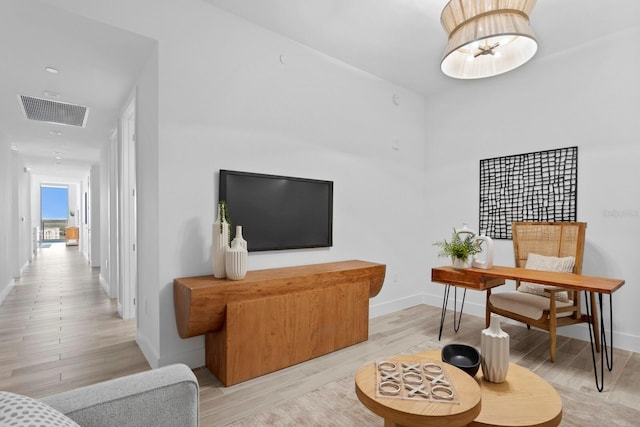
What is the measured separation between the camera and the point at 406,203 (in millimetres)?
4480

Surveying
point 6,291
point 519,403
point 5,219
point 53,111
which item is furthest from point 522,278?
point 5,219

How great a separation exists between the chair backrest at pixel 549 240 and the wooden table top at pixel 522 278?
0.33 meters

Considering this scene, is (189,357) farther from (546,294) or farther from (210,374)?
(546,294)

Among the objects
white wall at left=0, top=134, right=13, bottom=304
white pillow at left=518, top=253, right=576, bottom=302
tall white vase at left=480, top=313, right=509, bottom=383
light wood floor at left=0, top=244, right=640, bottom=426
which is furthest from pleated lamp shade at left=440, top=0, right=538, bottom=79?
white wall at left=0, top=134, right=13, bottom=304

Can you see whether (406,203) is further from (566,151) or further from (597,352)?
(597,352)

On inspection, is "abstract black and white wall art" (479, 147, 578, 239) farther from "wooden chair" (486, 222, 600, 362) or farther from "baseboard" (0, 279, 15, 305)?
"baseboard" (0, 279, 15, 305)

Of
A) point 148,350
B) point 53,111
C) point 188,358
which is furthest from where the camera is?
point 53,111

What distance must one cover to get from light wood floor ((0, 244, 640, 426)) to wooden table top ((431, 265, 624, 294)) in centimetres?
60

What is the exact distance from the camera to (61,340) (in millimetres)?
3256

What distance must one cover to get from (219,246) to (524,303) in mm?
2568

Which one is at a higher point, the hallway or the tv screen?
the tv screen

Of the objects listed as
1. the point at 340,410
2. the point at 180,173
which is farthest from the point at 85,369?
the point at 340,410

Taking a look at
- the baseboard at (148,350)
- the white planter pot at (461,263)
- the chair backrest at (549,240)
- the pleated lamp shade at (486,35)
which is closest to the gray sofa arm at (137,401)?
the baseboard at (148,350)

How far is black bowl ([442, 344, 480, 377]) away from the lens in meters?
1.59
